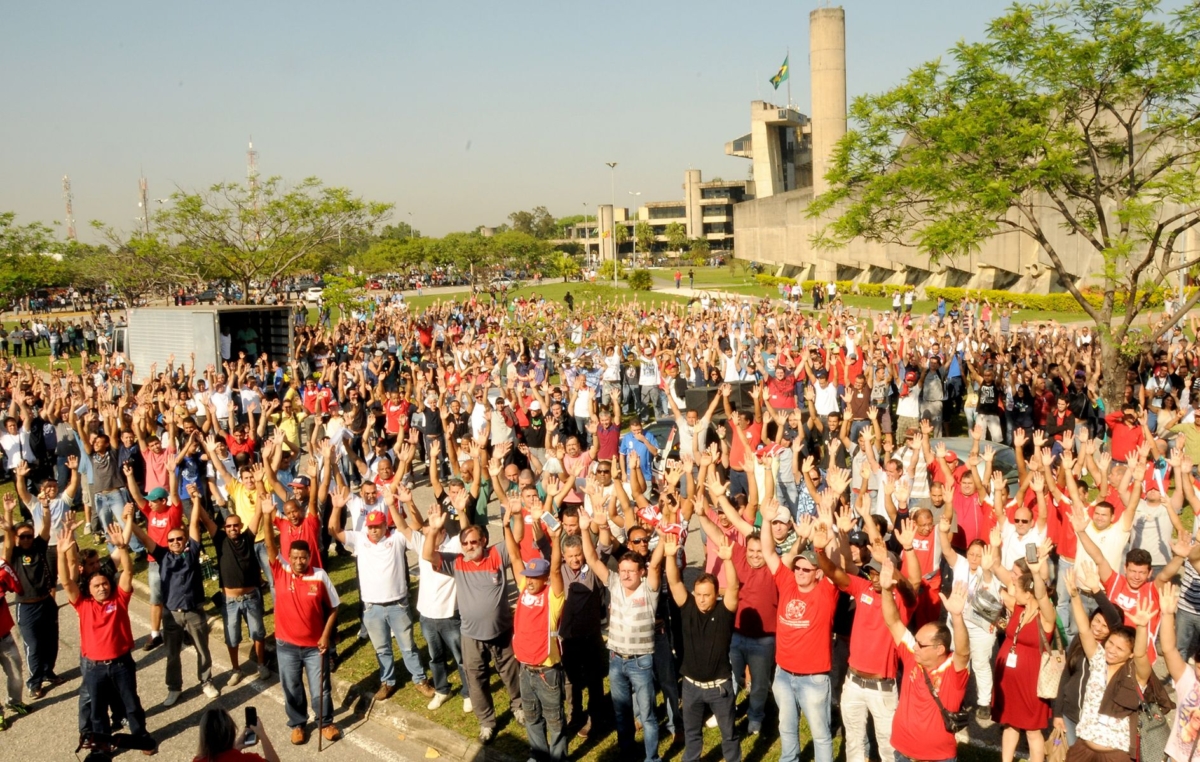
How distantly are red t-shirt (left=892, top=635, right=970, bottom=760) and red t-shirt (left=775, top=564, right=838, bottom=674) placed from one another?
0.60 m

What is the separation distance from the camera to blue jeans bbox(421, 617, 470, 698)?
6816 millimetres

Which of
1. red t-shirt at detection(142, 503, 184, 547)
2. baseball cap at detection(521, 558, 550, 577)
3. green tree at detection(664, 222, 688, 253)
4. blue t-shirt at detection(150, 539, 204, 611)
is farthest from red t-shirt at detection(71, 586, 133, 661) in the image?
green tree at detection(664, 222, 688, 253)

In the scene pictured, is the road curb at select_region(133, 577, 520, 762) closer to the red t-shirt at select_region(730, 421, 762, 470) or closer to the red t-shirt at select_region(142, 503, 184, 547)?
the red t-shirt at select_region(142, 503, 184, 547)

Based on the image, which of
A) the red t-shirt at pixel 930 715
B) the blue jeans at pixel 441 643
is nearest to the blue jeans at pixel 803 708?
the red t-shirt at pixel 930 715

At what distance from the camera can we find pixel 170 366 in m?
17.2

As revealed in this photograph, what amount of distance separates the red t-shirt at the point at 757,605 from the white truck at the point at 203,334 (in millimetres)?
15607

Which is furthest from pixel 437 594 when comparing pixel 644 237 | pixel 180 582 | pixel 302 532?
pixel 644 237

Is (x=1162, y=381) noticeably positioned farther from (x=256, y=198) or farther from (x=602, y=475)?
(x=256, y=198)

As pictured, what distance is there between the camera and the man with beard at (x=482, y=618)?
6.33 metres

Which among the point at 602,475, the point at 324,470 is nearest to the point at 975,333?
the point at 602,475

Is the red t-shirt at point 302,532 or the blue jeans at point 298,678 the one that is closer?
the blue jeans at point 298,678

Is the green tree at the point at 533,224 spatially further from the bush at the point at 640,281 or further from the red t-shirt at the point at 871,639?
the red t-shirt at the point at 871,639

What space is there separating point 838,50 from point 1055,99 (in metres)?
45.0

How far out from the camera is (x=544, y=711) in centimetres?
592
